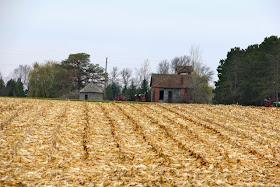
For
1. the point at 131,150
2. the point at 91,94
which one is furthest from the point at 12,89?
the point at 131,150

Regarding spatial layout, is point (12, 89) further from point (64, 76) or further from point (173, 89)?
point (173, 89)

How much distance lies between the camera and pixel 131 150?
930 centimetres

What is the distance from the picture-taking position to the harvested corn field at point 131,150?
6816 millimetres

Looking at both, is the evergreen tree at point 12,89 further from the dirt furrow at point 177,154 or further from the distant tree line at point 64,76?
the dirt furrow at point 177,154

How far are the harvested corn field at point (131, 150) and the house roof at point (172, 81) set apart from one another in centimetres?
2955

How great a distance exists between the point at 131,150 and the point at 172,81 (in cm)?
3687

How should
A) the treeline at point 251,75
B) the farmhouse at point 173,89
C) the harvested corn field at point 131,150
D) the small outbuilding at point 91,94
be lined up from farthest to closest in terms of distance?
1. the farmhouse at point 173,89
2. the small outbuilding at point 91,94
3. the treeline at point 251,75
4. the harvested corn field at point 131,150

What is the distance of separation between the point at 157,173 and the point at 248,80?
35035mm

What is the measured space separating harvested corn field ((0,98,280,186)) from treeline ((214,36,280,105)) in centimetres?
2269

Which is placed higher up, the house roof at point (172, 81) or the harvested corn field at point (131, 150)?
the house roof at point (172, 81)

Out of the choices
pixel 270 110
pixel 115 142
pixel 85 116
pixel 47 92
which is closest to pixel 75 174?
pixel 115 142

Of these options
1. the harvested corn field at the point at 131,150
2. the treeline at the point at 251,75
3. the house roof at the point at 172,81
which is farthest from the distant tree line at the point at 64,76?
the harvested corn field at the point at 131,150

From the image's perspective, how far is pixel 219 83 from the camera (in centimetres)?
4500

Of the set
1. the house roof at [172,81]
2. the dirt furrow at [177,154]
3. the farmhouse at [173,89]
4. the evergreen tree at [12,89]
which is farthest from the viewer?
the evergreen tree at [12,89]
